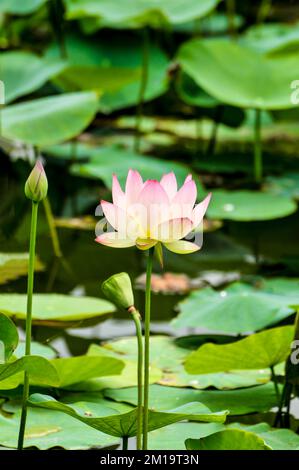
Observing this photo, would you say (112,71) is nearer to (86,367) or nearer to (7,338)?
(86,367)

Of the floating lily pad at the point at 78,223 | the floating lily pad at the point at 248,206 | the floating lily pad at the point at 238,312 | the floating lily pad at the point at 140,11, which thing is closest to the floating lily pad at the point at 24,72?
the floating lily pad at the point at 140,11

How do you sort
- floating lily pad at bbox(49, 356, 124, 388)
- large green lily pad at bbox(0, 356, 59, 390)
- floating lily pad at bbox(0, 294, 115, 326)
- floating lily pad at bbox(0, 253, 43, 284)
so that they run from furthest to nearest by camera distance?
floating lily pad at bbox(0, 253, 43, 284)
floating lily pad at bbox(0, 294, 115, 326)
floating lily pad at bbox(49, 356, 124, 388)
large green lily pad at bbox(0, 356, 59, 390)

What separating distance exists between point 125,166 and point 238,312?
3.47ft

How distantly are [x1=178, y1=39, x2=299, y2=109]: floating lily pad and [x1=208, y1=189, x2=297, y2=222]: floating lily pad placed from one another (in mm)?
281

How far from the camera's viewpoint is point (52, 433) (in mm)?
1329

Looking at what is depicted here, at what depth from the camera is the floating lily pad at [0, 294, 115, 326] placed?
1820mm

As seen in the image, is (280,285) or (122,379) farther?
(280,285)

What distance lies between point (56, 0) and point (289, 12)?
2.49 meters

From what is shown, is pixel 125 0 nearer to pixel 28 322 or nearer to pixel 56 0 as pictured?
pixel 56 0

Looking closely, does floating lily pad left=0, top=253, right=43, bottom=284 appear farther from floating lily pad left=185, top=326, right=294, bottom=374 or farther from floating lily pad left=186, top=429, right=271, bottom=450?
floating lily pad left=186, top=429, right=271, bottom=450

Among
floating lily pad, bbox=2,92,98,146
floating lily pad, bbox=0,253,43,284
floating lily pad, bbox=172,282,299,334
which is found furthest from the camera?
floating lily pad, bbox=2,92,98,146

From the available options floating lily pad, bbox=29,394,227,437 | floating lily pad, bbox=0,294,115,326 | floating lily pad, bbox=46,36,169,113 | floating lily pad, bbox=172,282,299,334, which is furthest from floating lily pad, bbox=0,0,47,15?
floating lily pad, bbox=29,394,227,437

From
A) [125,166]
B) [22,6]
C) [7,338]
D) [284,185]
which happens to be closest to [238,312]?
[7,338]

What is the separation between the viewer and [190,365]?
4.73 ft
